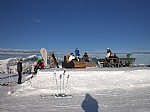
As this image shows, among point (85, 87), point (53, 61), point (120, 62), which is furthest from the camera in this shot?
point (53, 61)

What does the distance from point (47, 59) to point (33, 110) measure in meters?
14.4

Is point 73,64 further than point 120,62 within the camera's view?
No

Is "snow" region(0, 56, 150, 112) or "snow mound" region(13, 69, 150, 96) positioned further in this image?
"snow mound" region(13, 69, 150, 96)

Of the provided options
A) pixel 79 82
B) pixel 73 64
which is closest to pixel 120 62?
pixel 73 64

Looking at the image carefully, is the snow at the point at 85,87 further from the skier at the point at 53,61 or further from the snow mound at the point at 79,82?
the skier at the point at 53,61

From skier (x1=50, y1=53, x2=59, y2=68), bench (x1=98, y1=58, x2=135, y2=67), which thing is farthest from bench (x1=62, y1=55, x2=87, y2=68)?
bench (x1=98, y1=58, x2=135, y2=67)

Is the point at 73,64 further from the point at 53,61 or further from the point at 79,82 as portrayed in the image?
the point at 79,82

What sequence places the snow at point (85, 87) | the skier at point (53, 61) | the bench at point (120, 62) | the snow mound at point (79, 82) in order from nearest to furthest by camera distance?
1. the snow at point (85, 87)
2. the snow mound at point (79, 82)
3. the bench at point (120, 62)
4. the skier at point (53, 61)

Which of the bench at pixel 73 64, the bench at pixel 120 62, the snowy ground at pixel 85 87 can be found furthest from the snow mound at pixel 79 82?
the bench at pixel 120 62

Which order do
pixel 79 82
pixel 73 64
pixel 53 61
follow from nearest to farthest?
pixel 79 82 → pixel 73 64 → pixel 53 61

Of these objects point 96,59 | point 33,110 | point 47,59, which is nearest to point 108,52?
point 96,59

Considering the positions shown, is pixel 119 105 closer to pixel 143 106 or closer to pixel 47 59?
pixel 143 106

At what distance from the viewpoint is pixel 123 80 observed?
1302 cm

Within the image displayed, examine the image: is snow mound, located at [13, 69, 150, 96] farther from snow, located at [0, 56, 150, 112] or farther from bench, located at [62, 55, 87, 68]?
bench, located at [62, 55, 87, 68]
